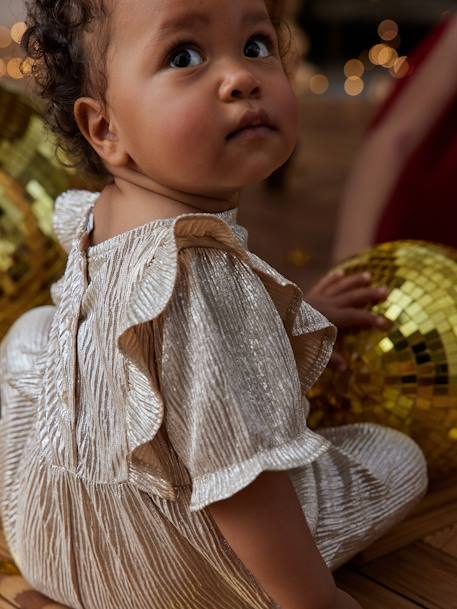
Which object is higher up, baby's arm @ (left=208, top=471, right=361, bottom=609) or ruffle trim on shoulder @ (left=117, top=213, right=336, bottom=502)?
ruffle trim on shoulder @ (left=117, top=213, right=336, bottom=502)

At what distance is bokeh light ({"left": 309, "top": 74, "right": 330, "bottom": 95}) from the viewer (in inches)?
146

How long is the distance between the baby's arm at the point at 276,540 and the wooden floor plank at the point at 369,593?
17 centimetres

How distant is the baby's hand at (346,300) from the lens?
3.13 feet

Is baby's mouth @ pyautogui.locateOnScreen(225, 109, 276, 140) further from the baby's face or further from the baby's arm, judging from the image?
the baby's arm

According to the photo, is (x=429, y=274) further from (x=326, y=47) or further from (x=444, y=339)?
(x=326, y=47)

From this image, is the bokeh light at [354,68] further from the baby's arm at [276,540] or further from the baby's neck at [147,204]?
the baby's arm at [276,540]

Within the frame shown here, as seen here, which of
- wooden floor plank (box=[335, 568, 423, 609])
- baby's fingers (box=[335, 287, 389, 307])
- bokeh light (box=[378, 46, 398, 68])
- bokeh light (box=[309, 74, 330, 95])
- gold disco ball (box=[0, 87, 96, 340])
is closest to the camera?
wooden floor plank (box=[335, 568, 423, 609])

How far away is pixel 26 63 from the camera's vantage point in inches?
35.3

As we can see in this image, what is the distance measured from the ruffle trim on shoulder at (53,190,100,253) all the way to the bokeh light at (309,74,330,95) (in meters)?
2.81

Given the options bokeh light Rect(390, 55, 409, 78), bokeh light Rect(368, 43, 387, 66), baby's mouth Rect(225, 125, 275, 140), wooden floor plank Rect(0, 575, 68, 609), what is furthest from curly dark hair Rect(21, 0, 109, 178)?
bokeh light Rect(368, 43, 387, 66)

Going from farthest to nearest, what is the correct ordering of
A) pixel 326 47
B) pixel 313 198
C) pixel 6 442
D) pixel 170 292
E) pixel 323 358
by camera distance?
pixel 326 47 < pixel 313 198 < pixel 6 442 < pixel 323 358 < pixel 170 292

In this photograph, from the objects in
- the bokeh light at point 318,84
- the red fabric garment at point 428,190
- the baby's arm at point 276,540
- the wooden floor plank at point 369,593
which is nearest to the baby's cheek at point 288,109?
the baby's arm at point 276,540

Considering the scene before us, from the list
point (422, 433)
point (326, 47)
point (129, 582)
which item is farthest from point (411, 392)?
point (326, 47)

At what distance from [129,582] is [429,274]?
412 mm
